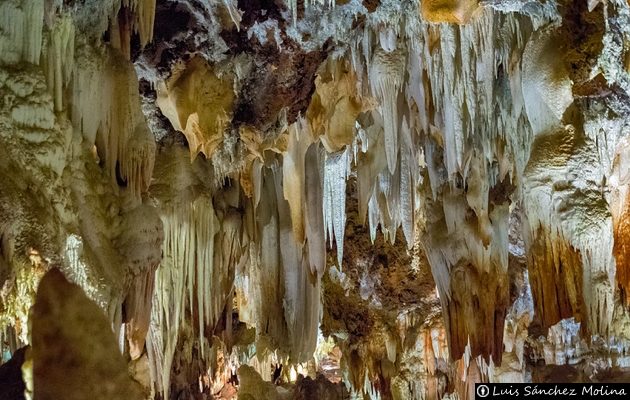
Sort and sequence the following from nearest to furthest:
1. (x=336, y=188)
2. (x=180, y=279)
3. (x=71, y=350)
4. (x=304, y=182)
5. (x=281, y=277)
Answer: (x=71, y=350) → (x=180, y=279) → (x=304, y=182) → (x=336, y=188) → (x=281, y=277)

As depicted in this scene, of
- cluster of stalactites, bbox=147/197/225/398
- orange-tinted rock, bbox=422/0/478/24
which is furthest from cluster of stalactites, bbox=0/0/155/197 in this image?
cluster of stalactites, bbox=147/197/225/398

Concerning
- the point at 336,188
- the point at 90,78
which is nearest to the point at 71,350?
the point at 90,78

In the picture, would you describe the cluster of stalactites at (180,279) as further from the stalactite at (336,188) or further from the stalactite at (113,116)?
the stalactite at (113,116)

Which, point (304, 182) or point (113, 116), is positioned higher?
point (304, 182)

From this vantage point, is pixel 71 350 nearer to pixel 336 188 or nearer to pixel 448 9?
pixel 448 9

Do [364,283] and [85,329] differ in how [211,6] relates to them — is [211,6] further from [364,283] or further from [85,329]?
[364,283]

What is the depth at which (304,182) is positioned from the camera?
6918 millimetres

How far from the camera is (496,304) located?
673cm

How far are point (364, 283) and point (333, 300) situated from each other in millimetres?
622

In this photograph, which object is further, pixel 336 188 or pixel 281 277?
pixel 281 277

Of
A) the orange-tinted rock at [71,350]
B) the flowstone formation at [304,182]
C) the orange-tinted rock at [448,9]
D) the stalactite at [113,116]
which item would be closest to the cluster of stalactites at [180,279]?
the flowstone formation at [304,182]

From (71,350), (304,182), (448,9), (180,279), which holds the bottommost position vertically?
(71,350)

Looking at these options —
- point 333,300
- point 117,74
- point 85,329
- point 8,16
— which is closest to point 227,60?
point 117,74

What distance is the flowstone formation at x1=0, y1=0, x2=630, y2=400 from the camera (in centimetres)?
368
